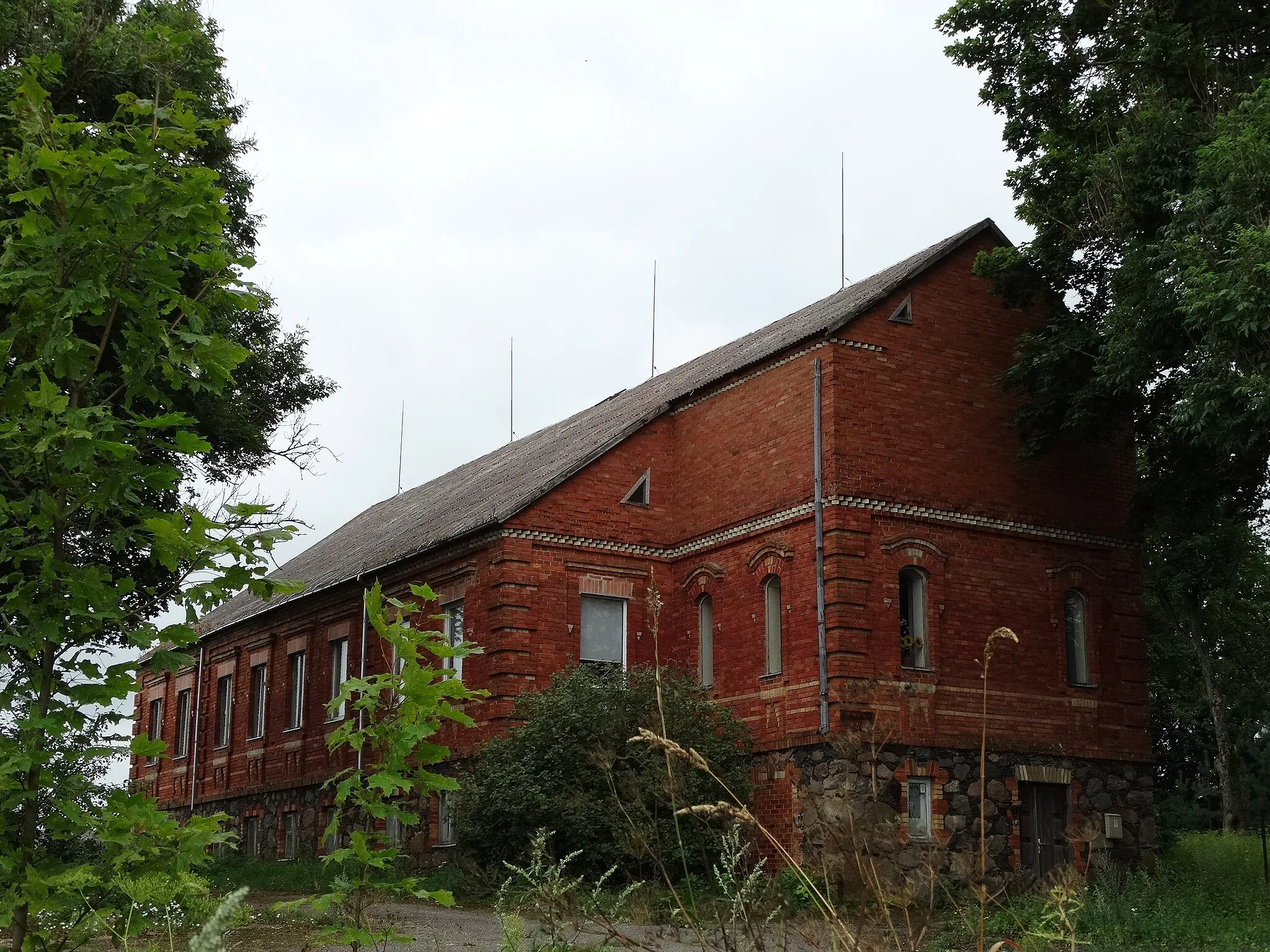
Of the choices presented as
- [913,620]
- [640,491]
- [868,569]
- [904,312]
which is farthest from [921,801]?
[904,312]

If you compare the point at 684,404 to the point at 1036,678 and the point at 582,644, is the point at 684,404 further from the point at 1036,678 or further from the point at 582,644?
the point at 1036,678

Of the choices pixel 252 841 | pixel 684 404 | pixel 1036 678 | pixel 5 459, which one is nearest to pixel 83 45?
pixel 684 404

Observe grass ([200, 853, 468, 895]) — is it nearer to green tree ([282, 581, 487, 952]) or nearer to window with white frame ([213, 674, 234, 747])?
window with white frame ([213, 674, 234, 747])

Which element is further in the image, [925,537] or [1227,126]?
[925,537]

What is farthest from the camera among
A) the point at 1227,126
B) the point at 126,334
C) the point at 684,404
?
the point at 684,404

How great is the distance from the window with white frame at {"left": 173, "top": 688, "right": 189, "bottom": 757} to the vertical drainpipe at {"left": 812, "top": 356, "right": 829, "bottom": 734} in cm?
2232

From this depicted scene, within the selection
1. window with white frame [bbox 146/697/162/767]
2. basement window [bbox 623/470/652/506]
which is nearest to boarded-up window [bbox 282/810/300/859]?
window with white frame [bbox 146/697/162/767]

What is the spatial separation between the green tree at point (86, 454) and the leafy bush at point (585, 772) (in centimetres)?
1338

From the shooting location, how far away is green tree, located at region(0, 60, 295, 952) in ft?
21.5

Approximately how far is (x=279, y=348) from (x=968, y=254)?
12674 millimetres

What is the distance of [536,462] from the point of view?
3117 cm

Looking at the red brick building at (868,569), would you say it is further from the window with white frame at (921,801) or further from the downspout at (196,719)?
the downspout at (196,719)

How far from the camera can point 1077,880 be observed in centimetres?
733

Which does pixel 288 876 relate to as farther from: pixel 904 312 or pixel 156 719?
pixel 156 719
